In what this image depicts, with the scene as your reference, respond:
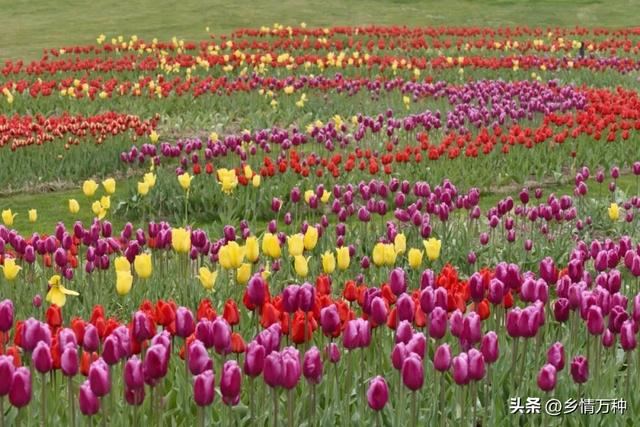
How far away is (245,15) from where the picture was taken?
135 feet

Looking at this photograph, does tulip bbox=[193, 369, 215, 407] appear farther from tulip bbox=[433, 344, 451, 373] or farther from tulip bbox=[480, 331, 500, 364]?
tulip bbox=[480, 331, 500, 364]

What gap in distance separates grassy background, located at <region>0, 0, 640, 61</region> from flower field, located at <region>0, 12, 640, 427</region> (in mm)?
14313


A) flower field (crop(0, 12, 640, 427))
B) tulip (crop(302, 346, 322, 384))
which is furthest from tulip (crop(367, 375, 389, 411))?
tulip (crop(302, 346, 322, 384))

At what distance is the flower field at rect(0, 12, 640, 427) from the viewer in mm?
4391

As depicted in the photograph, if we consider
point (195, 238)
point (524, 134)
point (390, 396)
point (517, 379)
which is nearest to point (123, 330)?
point (390, 396)

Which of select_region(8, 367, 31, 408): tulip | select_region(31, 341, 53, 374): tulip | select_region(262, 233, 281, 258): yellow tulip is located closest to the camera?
select_region(8, 367, 31, 408): tulip

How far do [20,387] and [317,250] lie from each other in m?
5.56

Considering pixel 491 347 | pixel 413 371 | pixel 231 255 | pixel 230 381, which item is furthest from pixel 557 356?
pixel 231 255

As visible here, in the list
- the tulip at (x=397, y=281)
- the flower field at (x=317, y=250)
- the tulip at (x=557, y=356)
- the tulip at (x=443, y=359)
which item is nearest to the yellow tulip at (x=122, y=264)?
the flower field at (x=317, y=250)

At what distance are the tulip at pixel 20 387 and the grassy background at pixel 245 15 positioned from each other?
33.5 m

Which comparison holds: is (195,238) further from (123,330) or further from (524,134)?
(524,134)

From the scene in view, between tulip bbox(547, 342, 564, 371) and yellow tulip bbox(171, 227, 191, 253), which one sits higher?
tulip bbox(547, 342, 564, 371)

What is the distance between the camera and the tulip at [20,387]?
3.59 meters

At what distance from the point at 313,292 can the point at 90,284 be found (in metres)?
2.98
